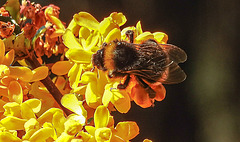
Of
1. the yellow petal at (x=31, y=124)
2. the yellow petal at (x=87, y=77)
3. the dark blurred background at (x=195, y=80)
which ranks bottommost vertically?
the dark blurred background at (x=195, y=80)

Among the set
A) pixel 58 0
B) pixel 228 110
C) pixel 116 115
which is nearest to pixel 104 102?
pixel 116 115

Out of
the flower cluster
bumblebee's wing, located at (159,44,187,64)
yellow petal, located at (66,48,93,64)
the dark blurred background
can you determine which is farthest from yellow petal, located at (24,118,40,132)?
the dark blurred background

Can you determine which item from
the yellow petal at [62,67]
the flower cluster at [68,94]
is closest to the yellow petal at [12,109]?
the flower cluster at [68,94]

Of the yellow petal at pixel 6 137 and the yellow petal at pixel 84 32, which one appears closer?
the yellow petal at pixel 6 137

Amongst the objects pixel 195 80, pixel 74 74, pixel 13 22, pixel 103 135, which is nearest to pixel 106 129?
pixel 103 135

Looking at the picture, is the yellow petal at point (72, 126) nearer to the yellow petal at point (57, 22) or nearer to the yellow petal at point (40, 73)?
the yellow petal at point (40, 73)

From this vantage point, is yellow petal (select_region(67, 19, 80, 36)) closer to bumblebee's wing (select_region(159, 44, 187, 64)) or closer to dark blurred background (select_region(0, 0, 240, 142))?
bumblebee's wing (select_region(159, 44, 187, 64))

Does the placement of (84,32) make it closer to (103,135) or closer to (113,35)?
(113,35)
